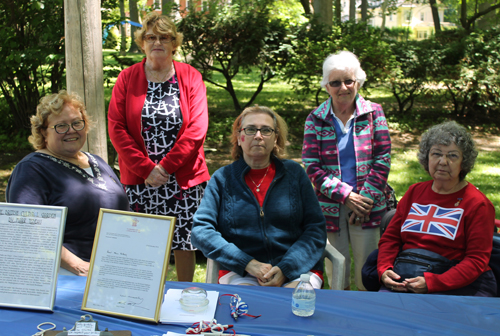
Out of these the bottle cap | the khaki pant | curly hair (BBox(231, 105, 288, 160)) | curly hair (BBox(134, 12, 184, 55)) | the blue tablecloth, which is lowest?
the khaki pant

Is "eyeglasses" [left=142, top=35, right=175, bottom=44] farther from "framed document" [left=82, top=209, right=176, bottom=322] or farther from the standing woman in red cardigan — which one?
"framed document" [left=82, top=209, right=176, bottom=322]

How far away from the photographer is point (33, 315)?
1.81 meters

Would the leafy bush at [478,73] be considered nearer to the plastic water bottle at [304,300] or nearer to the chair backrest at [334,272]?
the chair backrest at [334,272]

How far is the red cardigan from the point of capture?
10.4 ft

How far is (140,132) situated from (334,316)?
203 cm

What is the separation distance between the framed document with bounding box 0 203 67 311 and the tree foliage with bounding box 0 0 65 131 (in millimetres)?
4384

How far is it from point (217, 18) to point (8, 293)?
655 cm

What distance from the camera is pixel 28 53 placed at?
6094mm

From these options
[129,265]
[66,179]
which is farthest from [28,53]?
[129,265]

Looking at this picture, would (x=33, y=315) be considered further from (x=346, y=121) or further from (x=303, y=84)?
(x=303, y=84)

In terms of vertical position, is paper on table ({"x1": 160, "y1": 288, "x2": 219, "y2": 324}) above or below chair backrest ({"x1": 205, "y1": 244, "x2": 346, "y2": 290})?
above

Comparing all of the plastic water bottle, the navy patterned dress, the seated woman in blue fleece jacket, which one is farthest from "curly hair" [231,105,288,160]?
the plastic water bottle

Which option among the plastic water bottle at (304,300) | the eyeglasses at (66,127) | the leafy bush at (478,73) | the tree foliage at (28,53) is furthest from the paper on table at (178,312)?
the leafy bush at (478,73)

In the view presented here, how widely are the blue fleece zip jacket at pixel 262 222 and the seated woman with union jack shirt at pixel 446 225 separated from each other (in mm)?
450
